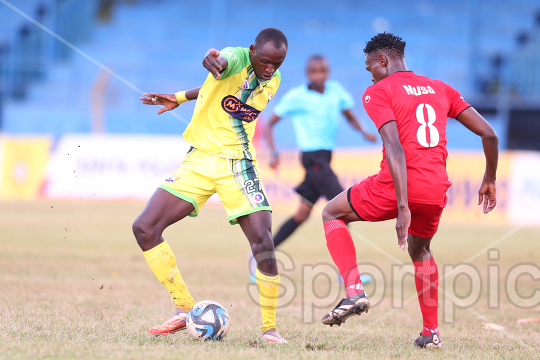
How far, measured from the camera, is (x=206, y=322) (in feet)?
13.5

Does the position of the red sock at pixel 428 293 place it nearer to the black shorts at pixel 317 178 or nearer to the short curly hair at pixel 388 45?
the short curly hair at pixel 388 45

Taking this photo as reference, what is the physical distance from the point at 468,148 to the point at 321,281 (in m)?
15.3

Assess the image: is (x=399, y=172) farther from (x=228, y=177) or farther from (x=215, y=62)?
(x=215, y=62)

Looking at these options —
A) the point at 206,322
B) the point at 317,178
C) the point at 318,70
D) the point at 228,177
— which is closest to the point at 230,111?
the point at 228,177

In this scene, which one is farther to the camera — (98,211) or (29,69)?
(29,69)

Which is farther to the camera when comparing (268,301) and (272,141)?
(272,141)

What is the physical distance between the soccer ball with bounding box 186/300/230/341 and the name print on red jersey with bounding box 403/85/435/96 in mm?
1933

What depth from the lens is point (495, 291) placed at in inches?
277

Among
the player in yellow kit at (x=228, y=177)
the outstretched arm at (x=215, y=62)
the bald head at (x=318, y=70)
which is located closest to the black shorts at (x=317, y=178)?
the bald head at (x=318, y=70)

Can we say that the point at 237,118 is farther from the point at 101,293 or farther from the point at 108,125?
the point at 108,125

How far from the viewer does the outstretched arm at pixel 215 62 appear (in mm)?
3980

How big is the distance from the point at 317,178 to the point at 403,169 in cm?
359

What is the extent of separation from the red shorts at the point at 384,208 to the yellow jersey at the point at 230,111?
2.70ft

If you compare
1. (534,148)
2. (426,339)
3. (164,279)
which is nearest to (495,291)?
(426,339)
